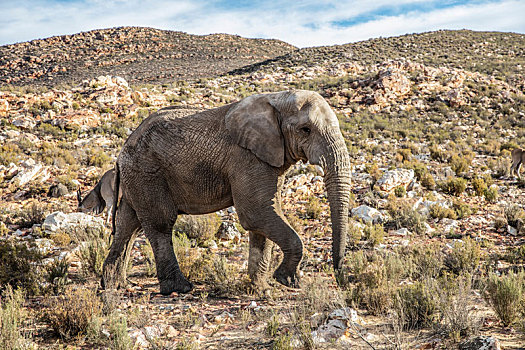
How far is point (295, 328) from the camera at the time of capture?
13.4 feet

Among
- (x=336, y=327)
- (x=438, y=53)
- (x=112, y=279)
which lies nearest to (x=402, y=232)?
(x=336, y=327)

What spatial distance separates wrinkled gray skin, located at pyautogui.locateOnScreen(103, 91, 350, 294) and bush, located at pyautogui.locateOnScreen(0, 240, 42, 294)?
3.27ft

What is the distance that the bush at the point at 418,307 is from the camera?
419 cm

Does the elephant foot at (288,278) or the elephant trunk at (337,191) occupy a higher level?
the elephant trunk at (337,191)

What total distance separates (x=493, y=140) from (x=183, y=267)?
70.2 ft

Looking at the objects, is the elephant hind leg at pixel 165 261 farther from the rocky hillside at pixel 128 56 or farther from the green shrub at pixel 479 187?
the rocky hillside at pixel 128 56

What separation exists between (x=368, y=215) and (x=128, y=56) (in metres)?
54.3

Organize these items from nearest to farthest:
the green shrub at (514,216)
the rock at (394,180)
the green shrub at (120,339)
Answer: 1. the green shrub at (120,339)
2. the green shrub at (514,216)
3. the rock at (394,180)

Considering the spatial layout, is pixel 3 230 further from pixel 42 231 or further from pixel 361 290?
pixel 361 290

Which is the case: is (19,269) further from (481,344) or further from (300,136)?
(481,344)

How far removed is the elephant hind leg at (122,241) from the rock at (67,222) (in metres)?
2.64

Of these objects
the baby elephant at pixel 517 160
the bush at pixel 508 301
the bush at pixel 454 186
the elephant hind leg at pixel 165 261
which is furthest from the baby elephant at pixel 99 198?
the baby elephant at pixel 517 160

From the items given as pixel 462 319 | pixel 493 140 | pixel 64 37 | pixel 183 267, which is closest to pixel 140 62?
pixel 64 37

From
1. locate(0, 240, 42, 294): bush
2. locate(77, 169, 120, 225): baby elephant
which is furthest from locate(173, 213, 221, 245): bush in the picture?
locate(0, 240, 42, 294): bush
